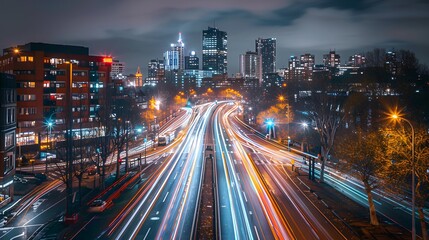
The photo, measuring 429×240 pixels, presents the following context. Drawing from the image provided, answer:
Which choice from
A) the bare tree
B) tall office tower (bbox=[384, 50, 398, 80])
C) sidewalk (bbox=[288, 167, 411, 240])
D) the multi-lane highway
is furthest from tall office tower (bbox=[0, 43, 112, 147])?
tall office tower (bbox=[384, 50, 398, 80])

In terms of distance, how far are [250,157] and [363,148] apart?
27041 millimetres

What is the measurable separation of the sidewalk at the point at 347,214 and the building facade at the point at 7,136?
76.6 ft

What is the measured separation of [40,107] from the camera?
2329 inches

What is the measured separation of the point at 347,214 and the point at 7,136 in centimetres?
2628

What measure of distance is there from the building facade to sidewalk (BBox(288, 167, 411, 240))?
23357 mm

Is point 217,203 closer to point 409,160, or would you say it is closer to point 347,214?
point 347,214

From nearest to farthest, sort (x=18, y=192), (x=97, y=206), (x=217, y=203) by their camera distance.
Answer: (x=97, y=206) → (x=217, y=203) → (x=18, y=192)

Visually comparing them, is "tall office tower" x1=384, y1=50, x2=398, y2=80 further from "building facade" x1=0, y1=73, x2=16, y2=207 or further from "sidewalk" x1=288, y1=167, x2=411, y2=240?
"building facade" x1=0, y1=73, x2=16, y2=207

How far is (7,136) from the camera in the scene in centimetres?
3281

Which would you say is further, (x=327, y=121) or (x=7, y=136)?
(x=327, y=121)

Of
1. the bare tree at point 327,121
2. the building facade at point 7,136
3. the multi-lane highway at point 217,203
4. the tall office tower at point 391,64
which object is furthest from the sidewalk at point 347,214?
the tall office tower at point 391,64

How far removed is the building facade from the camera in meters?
31.5

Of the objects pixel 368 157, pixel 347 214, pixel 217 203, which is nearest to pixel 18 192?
pixel 217 203

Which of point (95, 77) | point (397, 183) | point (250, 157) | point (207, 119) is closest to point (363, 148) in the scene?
point (397, 183)
